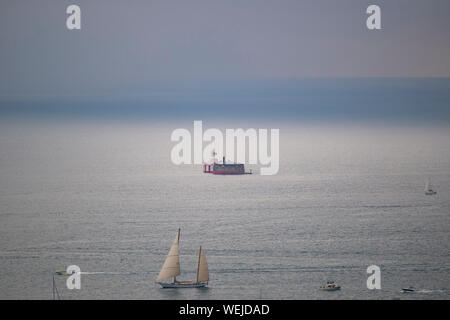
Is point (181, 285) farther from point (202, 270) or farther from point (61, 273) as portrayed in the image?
point (61, 273)

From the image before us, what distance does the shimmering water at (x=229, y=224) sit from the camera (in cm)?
2773

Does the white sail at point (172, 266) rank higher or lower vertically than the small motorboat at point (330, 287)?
higher

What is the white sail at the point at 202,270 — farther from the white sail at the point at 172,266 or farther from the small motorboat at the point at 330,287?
the small motorboat at the point at 330,287

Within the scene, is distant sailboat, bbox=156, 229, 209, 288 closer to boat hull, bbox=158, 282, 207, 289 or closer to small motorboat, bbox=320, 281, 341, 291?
boat hull, bbox=158, 282, 207, 289
